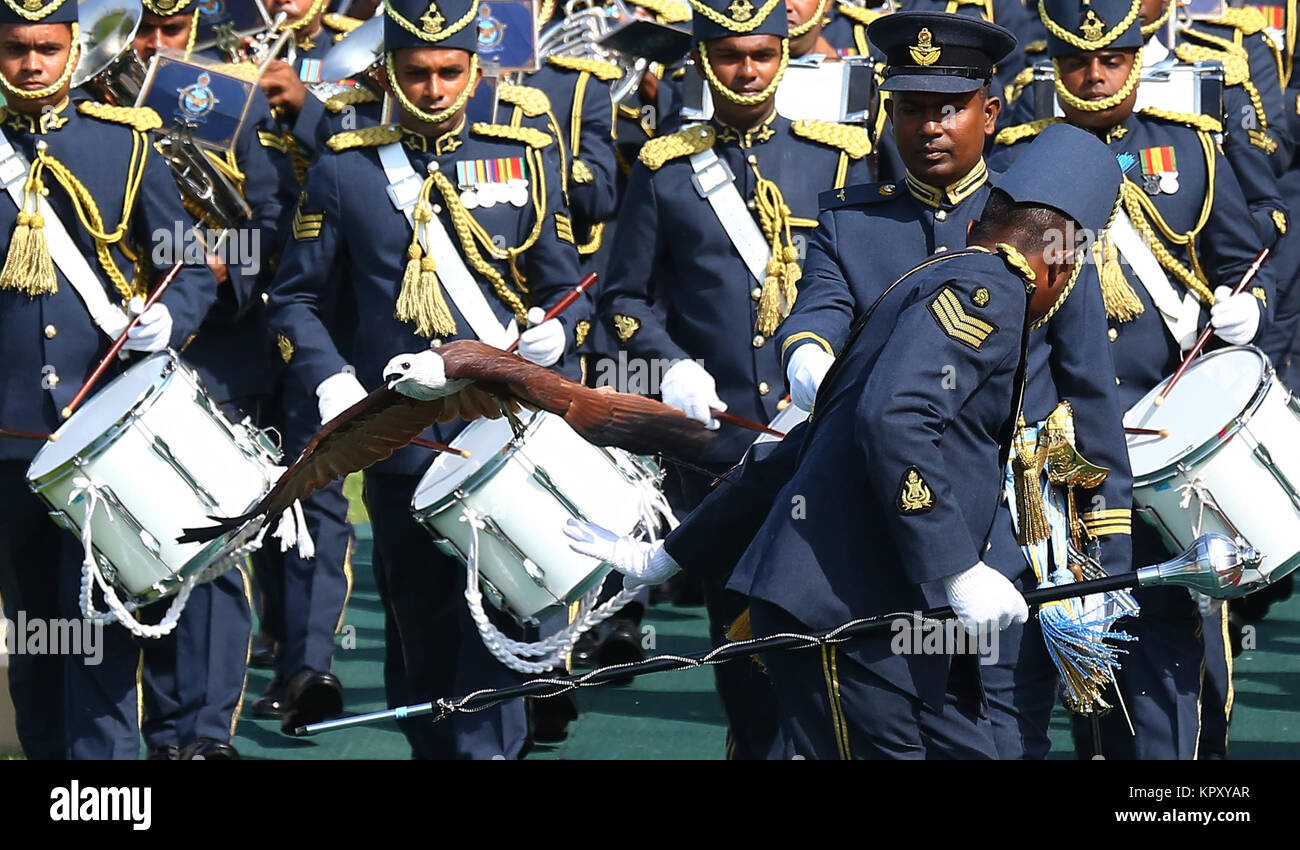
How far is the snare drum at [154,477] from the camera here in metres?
6.98

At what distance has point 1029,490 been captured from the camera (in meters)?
5.74

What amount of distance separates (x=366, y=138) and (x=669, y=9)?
2586mm

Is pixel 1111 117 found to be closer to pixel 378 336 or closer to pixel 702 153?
pixel 702 153

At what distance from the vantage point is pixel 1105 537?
5941mm

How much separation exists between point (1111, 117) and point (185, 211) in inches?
107

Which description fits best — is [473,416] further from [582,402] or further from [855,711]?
[855,711]

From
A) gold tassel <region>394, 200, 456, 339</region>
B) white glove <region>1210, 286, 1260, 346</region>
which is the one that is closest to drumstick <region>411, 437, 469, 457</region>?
gold tassel <region>394, 200, 456, 339</region>

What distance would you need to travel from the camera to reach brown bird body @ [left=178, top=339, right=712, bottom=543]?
551 centimetres

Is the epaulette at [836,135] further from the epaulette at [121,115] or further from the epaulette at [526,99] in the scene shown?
the epaulette at [121,115]

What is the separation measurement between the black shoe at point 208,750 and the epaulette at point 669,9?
3.40 metres

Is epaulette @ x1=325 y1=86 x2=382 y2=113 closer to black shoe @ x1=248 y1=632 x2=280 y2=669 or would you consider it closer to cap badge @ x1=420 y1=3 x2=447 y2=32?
cap badge @ x1=420 y1=3 x2=447 y2=32

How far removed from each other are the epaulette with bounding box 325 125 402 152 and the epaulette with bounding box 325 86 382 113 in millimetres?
526

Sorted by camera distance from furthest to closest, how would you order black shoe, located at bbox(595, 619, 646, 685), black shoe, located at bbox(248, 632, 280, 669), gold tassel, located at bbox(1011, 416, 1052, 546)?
black shoe, located at bbox(248, 632, 280, 669) < black shoe, located at bbox(595, 619, 646, 685) < gold tassel, located at bbox(1011, 416, 1052, 546)

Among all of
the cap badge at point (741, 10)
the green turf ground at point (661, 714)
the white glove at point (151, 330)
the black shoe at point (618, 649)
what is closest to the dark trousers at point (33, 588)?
the white glove at point (151, 330)
